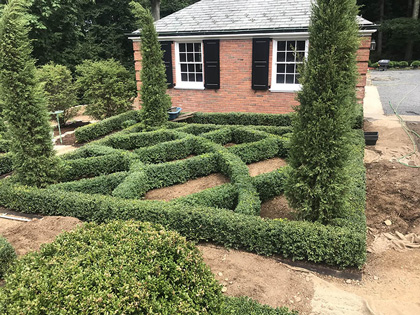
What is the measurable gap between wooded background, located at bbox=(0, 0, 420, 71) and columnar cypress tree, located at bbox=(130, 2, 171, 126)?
11.7 ft

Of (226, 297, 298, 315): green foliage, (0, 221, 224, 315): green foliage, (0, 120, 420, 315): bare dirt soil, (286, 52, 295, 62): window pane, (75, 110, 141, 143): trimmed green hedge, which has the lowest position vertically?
(0, 120, 420, 315): bare dirt soil

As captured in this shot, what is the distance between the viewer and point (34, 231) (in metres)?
5.50

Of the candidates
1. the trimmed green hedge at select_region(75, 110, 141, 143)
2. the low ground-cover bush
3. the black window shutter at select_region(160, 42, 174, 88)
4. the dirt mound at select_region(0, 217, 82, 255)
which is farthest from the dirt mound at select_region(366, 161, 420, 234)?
the trimmed green hedge at select_region(75, 110, 141, 143)

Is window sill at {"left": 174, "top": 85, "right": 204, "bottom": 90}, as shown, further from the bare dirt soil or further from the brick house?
the bare dirt soil

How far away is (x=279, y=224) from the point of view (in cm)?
491

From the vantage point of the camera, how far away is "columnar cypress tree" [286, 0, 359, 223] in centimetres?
454

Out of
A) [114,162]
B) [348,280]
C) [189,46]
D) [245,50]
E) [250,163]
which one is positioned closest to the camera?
[348,280]

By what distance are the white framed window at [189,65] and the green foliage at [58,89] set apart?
16.0 ft

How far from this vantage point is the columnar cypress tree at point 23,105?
644cm

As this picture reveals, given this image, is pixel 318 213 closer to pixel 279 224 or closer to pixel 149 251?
pixel 279 224

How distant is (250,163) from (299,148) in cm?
358

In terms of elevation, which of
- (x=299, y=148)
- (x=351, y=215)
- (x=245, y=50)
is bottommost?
(x=351, y=215)

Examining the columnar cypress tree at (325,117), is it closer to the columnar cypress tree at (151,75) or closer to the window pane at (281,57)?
the columnar cypress tree at (151,75)

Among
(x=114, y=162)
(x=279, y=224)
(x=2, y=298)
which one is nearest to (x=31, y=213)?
(x=114, y=162)
